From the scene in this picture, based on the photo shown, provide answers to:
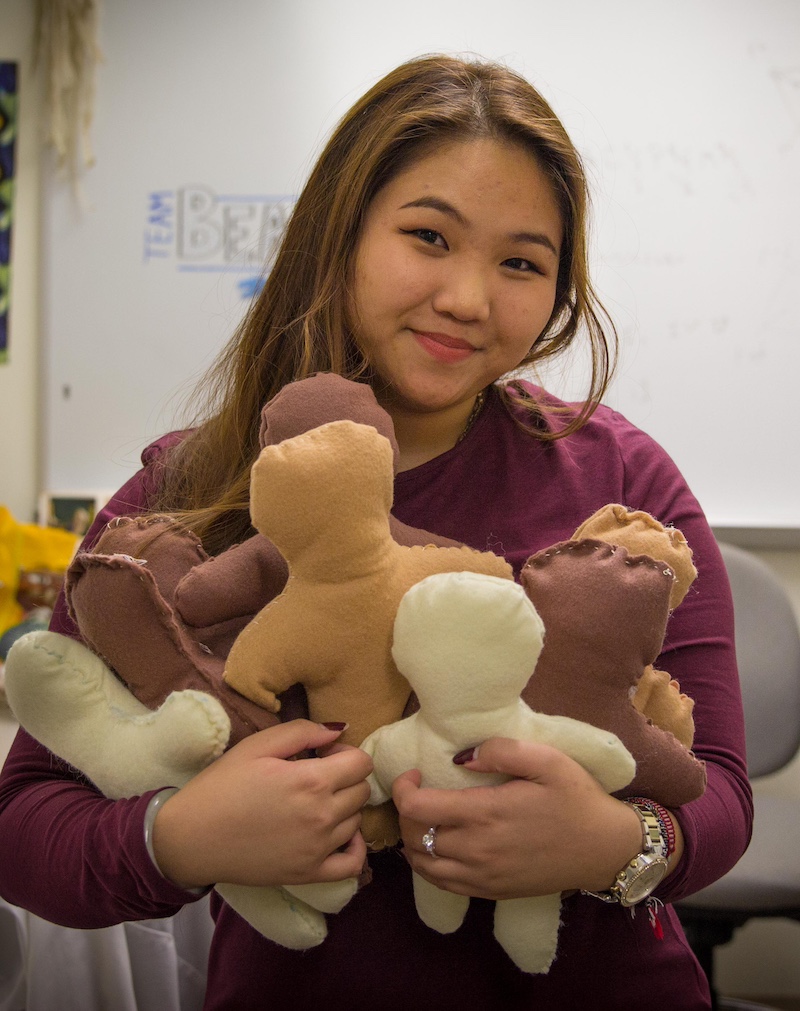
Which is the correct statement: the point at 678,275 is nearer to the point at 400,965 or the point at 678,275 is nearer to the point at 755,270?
the point at 755,270

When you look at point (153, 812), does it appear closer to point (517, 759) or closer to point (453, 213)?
point (517, 759)

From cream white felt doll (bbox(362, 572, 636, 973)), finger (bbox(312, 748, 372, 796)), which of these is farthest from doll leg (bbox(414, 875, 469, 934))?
finger (bbox(312, 748, 372, 796))

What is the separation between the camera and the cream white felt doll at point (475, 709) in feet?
1.70

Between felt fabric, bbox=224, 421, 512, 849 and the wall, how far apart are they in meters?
1.53

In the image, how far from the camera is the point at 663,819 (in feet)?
2.24

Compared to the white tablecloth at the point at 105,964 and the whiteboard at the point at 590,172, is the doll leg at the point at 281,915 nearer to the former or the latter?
the white tablecloth at the point at 105,964

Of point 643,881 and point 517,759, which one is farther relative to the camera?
point 643,881

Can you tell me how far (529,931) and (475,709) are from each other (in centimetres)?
19

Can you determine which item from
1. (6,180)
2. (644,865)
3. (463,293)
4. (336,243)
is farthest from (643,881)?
(6,180)

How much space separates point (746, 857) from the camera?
4.87 ft

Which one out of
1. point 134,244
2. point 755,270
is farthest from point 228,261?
point 755,270

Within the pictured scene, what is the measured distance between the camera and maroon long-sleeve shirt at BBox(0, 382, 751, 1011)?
2.29 feet

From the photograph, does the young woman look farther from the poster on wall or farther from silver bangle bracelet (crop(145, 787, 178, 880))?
the poster on wall

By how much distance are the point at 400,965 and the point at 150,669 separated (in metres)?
0.39
